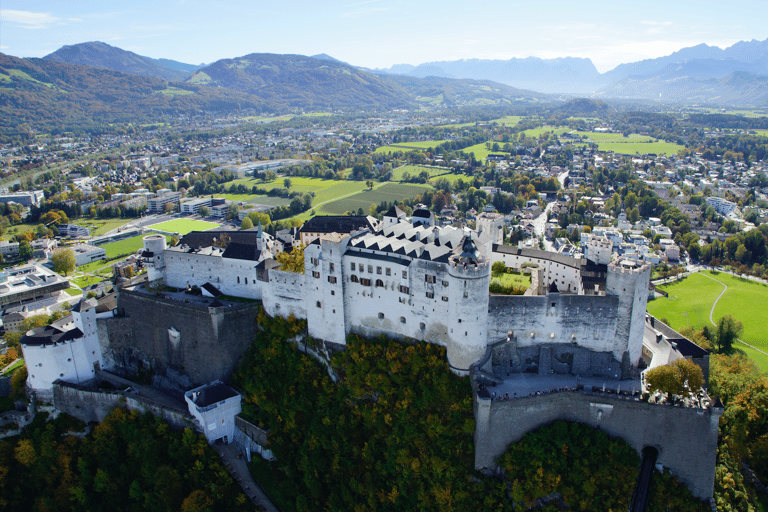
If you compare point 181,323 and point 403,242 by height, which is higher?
point 403,242

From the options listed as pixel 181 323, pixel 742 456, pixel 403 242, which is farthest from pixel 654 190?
pixel 181 323

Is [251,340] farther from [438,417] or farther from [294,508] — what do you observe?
[438,417]

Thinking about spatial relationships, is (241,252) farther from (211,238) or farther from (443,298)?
(443,298)

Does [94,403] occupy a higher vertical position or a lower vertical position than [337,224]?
lower

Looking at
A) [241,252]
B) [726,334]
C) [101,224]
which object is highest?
[241,252]

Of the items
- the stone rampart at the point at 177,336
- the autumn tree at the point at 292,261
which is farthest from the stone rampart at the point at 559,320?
the stone rampart at the point at 177,336

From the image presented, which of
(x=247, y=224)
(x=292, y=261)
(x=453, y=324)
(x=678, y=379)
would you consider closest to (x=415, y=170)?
(x=247, y=224)

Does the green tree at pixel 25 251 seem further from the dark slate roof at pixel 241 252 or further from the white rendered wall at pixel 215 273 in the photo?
the dark slate roof at pixel 241 252

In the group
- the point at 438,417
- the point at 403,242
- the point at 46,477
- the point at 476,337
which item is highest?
the point at 403,242
